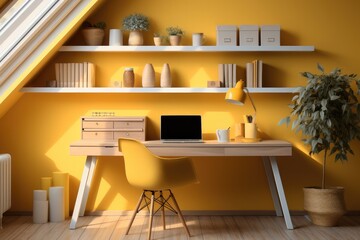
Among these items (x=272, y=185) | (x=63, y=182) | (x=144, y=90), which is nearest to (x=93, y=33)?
(x=144, y=90)

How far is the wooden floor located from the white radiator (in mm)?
193

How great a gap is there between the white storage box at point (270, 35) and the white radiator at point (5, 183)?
2.63 metres

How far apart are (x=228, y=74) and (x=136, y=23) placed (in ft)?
3.30

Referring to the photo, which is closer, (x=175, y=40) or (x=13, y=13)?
(x=13, y=13)

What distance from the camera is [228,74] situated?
6098mm

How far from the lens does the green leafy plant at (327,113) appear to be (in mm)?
5594

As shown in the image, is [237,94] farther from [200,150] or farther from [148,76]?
[148,76]

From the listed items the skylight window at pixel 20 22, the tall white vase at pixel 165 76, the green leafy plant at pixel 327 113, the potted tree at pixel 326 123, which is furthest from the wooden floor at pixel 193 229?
the skylight window at pixel 20 22

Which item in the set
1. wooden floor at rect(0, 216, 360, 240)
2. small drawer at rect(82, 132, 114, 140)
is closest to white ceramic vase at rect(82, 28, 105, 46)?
small drawer at rect(82, 132, 114, 140)

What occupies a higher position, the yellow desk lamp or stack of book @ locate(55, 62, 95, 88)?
stack of book @ locate(55, 62, 95, 88)

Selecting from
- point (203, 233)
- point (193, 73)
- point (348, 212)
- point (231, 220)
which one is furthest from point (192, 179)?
point (348, 212)

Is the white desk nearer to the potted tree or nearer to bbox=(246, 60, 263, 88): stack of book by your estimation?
the potted tree

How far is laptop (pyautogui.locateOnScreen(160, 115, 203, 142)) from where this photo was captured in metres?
5.97

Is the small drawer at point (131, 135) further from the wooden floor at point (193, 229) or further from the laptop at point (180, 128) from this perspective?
the wooden floor at point (193, 229)
